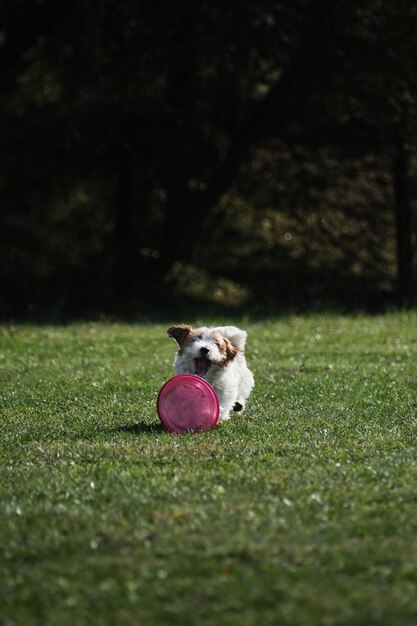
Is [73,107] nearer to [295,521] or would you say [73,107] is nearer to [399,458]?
[399,458]

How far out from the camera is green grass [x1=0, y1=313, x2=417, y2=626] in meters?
5.54

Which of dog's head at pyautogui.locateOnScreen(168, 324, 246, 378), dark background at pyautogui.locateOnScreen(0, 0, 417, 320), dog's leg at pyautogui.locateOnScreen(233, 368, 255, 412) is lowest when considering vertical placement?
dog's leg at pyautogui.locateOnScreen(233, 368, 255, 412)

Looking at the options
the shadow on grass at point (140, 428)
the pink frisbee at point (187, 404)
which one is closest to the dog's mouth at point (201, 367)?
the pink frisbee at point (187, 404)

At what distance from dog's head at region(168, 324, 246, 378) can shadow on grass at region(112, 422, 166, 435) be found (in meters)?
0.65

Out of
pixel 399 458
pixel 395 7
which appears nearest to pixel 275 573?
pixel 399 458

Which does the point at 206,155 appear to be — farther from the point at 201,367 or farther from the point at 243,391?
the point at 201,367

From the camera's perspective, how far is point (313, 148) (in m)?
28.3

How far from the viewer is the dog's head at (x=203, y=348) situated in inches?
405

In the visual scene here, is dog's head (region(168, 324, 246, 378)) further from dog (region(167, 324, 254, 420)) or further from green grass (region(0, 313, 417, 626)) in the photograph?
green grass (region(0, 313, 417, 626))

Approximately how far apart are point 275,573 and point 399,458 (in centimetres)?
304

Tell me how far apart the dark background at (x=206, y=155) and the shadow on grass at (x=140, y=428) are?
13.5m

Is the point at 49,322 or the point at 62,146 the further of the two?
the point at 62,146

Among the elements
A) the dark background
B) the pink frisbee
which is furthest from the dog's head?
the dark background

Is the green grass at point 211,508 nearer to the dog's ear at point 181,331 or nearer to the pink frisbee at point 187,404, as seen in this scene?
the pink frisbee at point 187,404
